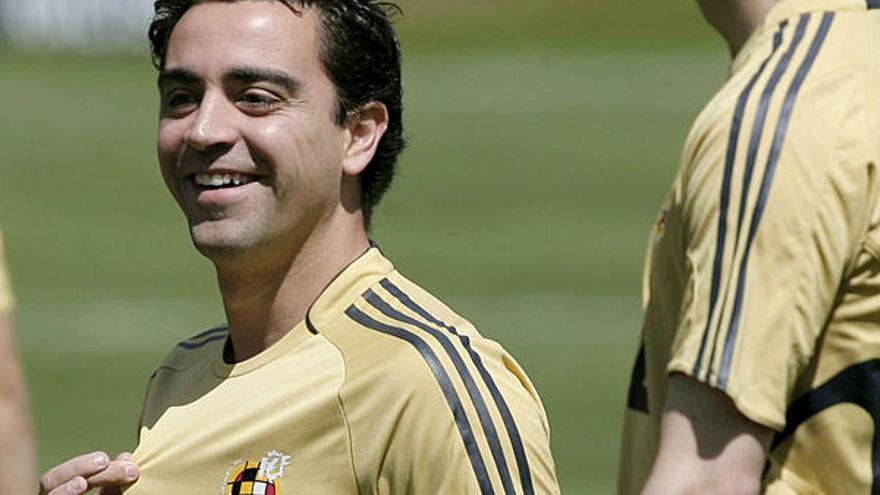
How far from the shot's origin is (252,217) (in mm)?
3352

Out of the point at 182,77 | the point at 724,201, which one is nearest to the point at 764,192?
the point at 724,201

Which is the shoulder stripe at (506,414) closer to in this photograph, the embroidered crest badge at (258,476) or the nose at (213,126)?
the embroidered crest badge at (258,476)

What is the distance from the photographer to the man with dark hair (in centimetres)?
309

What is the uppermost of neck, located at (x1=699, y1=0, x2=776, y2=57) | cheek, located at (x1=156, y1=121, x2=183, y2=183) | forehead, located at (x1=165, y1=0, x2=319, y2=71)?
neck, located at (x1=699, y1=0, x2=776, y2=57)

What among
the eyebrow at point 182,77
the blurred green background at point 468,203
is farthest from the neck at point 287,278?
the blurred green background at point 468,203

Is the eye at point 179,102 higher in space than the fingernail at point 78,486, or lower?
higher

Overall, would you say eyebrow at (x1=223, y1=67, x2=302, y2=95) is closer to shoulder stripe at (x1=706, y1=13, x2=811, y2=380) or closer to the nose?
the nose

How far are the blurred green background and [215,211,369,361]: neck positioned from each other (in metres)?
5.11

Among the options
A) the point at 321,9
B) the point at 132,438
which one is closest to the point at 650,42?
the point at 132,438

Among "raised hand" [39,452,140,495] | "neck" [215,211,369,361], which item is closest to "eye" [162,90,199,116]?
"neck" [215,211,369,361]

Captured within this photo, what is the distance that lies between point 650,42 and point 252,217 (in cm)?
1211

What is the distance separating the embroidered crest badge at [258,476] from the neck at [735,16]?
0.99 m

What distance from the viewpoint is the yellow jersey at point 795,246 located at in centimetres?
268

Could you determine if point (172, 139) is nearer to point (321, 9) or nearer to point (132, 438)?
point (321, 9)
